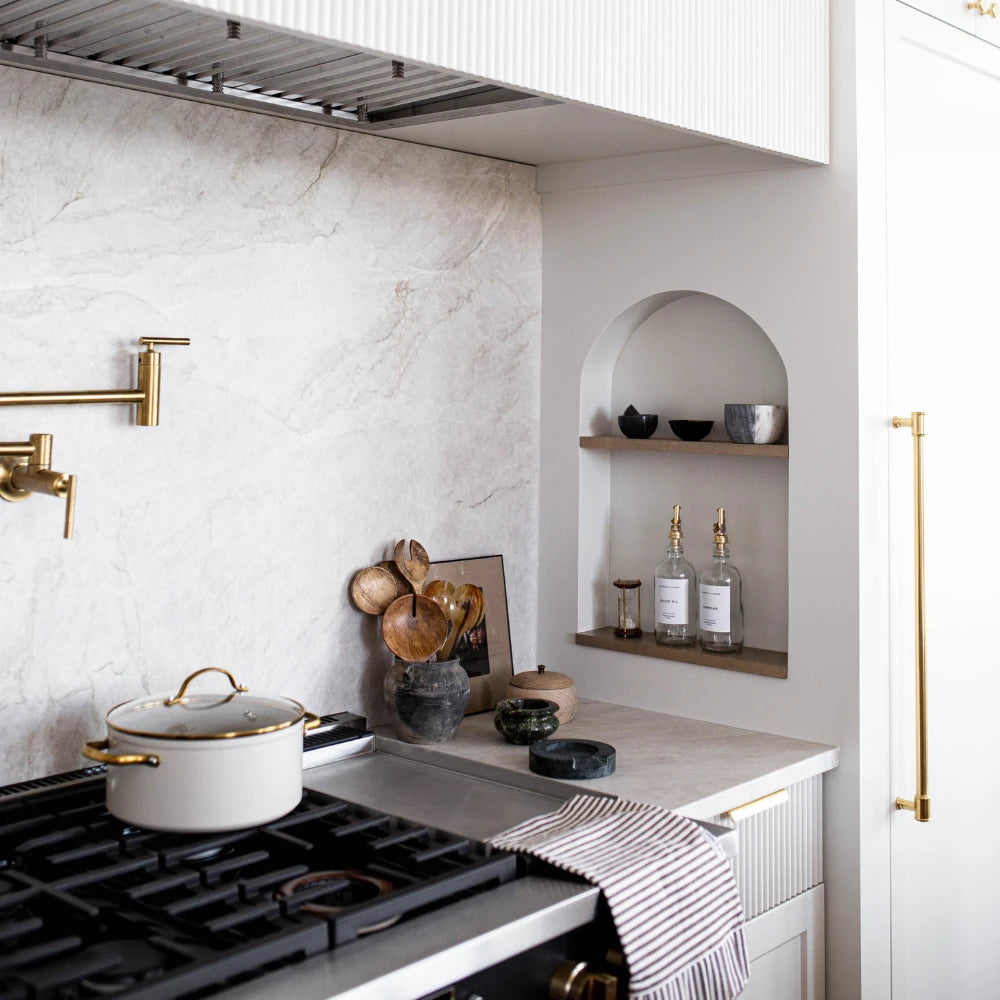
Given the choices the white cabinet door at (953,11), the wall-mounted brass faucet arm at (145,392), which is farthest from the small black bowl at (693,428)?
the wall-mounted brass faucet arm at (145,392)

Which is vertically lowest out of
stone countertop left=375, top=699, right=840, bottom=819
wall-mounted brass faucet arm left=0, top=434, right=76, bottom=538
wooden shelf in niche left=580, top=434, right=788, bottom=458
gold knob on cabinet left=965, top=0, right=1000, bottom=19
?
stone countertop left=375, top=699, right=840, bottom=819

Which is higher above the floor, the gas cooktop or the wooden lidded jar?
the wooden lidded jar

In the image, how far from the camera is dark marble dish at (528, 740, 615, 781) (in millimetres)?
1798

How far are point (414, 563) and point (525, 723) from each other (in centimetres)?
34

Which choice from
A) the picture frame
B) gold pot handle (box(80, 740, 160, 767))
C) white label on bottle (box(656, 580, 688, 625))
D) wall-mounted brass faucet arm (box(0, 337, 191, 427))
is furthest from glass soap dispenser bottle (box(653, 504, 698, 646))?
gold pot handle (box(80, 740, 160, 767))

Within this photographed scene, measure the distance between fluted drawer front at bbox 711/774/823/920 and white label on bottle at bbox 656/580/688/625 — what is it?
372 mm

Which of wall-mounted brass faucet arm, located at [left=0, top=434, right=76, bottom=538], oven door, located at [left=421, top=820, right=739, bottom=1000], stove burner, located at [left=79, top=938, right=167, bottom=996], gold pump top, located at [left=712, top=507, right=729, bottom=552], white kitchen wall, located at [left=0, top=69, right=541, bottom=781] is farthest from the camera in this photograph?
gold pump top, located at [left=712, top=507, right=729, bottom=552]

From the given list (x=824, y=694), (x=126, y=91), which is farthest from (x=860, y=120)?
(x=126, y=91)

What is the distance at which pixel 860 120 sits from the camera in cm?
196

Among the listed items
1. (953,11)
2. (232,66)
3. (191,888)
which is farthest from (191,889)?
(953,11)

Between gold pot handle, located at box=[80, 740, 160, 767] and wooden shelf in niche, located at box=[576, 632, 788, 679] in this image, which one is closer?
gold pot handle, located at box=[80, 740, 160, 767]

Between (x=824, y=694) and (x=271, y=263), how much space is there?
1.12m

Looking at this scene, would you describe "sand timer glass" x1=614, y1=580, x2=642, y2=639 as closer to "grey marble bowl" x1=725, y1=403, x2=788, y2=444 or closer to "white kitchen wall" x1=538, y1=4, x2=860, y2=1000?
"white kitchen wall" x1=538, y1=4, x2=860, y2=1000

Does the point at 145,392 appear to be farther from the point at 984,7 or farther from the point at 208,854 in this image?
the point at 984,7
